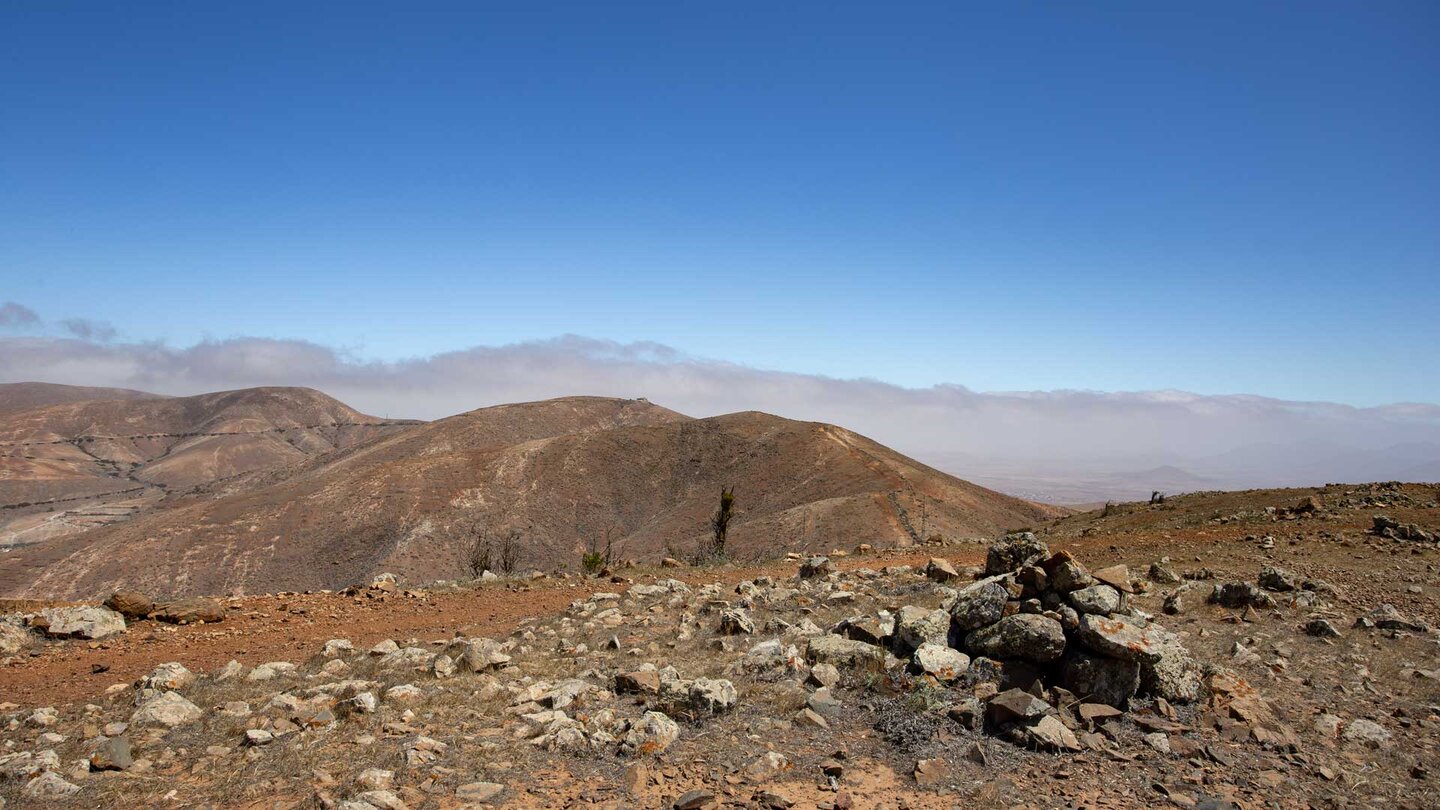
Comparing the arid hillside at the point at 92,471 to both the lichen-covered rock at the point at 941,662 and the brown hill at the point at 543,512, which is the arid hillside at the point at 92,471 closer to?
the brown hill at the point at 543,512

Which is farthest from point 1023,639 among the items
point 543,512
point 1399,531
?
point 543,512

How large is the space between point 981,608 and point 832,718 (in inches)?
111

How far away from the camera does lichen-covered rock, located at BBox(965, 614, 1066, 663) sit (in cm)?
852

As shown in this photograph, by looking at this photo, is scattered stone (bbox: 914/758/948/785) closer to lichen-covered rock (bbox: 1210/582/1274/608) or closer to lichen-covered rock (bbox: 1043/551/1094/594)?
lichen-covered rock (bbox: 1043/551/1094/594)

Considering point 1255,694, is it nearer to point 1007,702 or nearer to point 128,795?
point 1007,702

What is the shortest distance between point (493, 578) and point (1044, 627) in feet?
47.2

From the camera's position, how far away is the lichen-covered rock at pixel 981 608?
9.45 metres

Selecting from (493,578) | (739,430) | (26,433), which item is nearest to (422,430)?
(739,430)

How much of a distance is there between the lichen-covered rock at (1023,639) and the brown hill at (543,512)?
35924 millimetres

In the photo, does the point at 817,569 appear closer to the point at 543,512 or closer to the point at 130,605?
the point at 130,605

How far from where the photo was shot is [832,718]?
8.20 meters

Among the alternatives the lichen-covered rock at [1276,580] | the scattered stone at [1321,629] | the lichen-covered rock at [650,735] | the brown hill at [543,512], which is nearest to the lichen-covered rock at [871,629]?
the lichen-covered rock at [650,735]

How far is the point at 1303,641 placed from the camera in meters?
10.0

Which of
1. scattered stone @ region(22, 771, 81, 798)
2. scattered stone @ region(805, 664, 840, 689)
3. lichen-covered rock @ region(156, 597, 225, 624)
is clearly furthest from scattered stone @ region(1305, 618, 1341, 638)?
lichen-covered rock @ region(156, 597, 225, 624)
